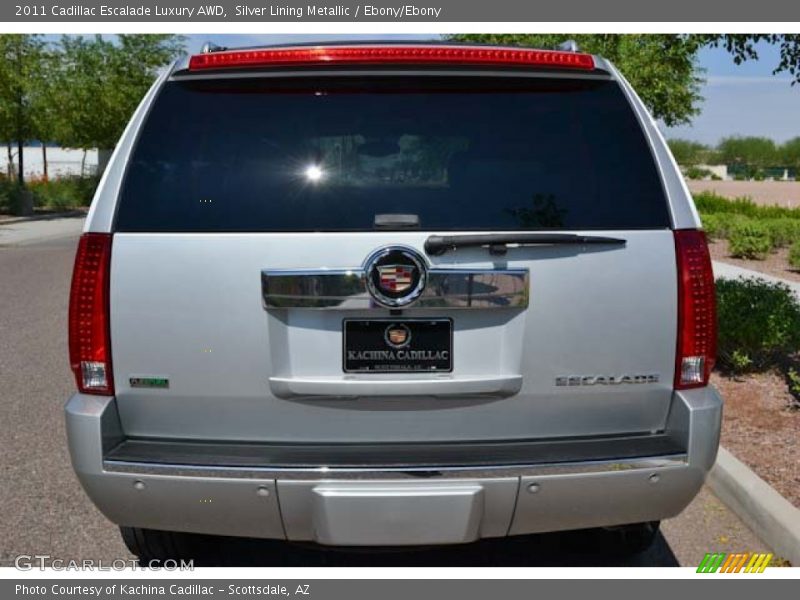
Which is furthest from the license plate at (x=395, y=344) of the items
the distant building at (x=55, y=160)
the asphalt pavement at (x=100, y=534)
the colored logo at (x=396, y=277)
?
the distant building at (x=55, y=160)

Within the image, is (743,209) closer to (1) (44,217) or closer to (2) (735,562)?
(1) (44,217)

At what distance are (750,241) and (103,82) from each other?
82.9 ft

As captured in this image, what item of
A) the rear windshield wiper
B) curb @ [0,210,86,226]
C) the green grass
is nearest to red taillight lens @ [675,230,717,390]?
the rear windshield wiper

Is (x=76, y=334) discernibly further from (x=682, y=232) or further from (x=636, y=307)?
(x=682, y=232)

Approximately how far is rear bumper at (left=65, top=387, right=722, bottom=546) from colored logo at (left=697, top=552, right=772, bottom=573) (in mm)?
1094

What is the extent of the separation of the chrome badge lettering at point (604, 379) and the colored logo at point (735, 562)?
1.37 metres

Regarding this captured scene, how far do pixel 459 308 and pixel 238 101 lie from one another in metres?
1.08

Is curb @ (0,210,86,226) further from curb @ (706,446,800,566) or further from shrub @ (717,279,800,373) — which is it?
curb @ (706,446,800,566)

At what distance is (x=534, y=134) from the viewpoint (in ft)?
10.3

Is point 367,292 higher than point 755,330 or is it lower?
higher

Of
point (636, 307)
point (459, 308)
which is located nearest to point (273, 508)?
point (459, 308)

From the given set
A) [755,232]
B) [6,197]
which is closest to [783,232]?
[755,232]

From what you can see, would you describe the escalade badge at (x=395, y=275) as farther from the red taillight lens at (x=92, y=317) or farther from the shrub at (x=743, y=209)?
the shrub at (x=743, y=209)

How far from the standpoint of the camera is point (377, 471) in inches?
113
